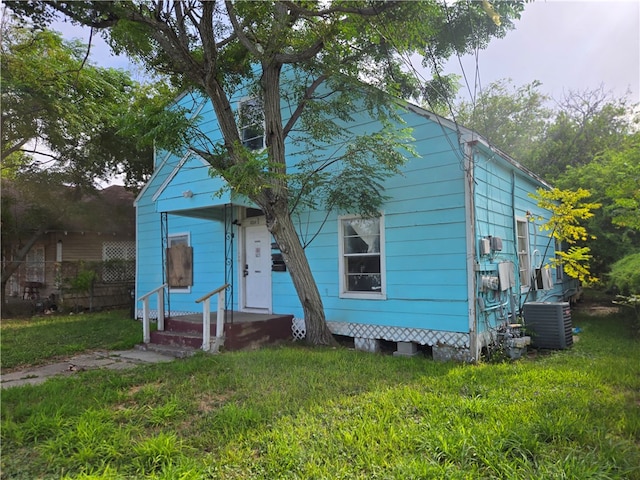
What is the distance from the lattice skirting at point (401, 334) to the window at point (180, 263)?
4.22 metres

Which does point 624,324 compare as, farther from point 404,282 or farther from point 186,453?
point 186,453

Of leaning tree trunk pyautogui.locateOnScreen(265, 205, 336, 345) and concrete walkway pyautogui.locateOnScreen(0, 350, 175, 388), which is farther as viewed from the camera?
leaning tree trunk pyautogui.locateOnScreen(265, 205, 336, 345)

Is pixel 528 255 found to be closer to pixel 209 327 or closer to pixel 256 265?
pixel 256 265

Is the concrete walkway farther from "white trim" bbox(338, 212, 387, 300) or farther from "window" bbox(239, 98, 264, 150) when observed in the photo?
"window" bbox(239, 98, 264, 150)

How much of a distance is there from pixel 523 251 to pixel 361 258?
4.01 meters

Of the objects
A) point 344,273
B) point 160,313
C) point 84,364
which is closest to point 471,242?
point 344,273

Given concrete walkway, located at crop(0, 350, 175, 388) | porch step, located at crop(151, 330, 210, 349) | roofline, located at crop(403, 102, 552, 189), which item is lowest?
concrete walkway, located at crop(0, 350, 175, 388)

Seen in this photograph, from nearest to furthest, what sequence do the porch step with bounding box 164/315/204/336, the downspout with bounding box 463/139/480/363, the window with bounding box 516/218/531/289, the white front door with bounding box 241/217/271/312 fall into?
the downspout with bounding box 463/139/480/363, the porch step with bounding box 164/315/204/336, the white front door with bounding box 241/217/271/312, the window with bounding box 516/218/531/289

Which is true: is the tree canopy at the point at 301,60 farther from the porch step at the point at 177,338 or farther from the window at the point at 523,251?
the window at the point at 523,251

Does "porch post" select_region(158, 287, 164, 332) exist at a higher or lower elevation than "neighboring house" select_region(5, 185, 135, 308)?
lower

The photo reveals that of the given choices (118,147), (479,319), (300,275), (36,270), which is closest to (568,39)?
(479,319)

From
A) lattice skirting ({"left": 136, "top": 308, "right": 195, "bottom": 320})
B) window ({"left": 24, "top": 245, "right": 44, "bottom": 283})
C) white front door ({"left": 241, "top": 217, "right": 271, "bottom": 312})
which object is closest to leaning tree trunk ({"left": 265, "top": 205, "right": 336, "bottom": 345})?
white front door ({"left": 241, "top": 217, "right": 271, "bottom": 312})

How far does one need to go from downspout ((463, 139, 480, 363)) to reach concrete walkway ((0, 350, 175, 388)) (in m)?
4.62

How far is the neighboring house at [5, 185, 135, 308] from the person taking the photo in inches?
543
